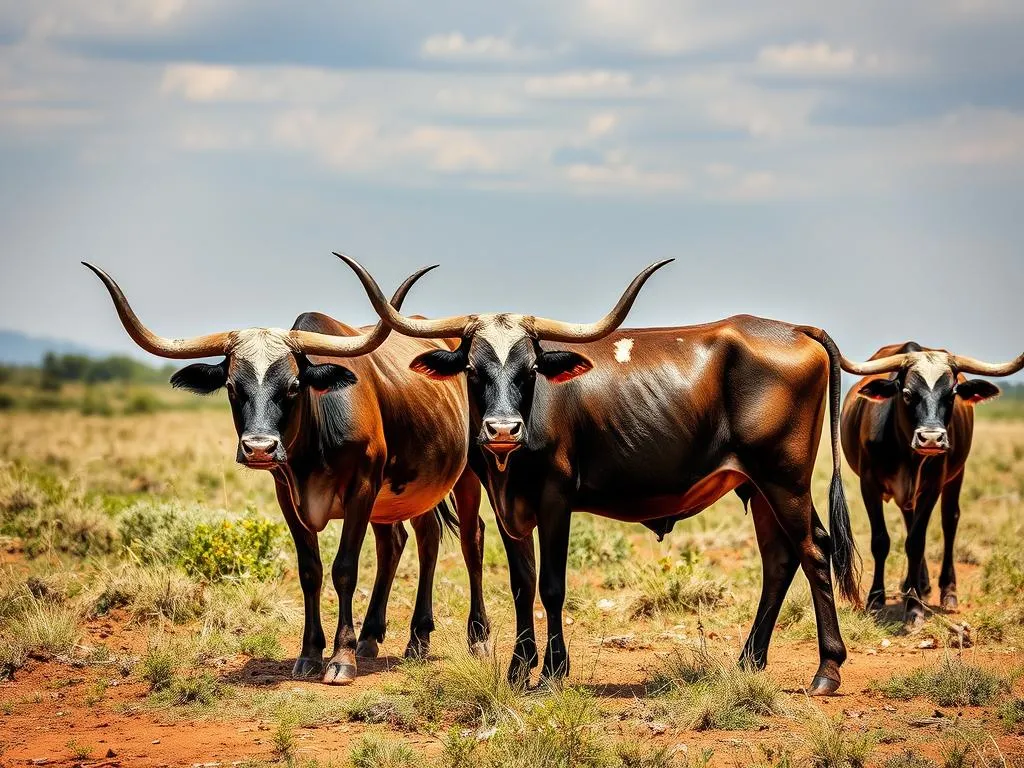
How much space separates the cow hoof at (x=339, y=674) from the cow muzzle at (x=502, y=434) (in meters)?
2.20

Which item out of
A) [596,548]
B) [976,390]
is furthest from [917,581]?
→ [596,548]

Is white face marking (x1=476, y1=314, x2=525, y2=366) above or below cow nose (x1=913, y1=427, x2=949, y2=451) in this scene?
above

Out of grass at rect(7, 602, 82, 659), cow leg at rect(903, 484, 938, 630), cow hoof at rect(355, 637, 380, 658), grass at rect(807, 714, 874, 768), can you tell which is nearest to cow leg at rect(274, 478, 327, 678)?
cow hoof at rect(355, 637, 380, 658)

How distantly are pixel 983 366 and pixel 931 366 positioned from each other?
1087 millimetres

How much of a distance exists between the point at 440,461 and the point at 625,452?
1.90 metres

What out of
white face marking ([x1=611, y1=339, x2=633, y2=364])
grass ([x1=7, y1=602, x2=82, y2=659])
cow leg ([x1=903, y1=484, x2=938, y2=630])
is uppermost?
white face marking ([x1=611, y1=339, x2=633, y2=364])

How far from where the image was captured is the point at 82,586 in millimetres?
12516

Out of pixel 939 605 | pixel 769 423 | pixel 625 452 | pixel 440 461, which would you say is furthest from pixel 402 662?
pixel 939 605

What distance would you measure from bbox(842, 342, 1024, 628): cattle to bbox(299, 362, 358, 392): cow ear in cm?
484

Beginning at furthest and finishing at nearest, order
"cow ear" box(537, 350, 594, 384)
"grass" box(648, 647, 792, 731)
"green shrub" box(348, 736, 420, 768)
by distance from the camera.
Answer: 1. "cow ear" box(537, 350, 594, 384)
2. "grass" box(648, 647, 792, 731)
3. "green shrub" box(348, 736, 420, 768)

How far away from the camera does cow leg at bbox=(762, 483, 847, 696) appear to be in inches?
384

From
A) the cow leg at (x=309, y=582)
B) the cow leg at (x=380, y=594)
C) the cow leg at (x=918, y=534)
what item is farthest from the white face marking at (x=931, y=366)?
the cow leg at (x=309, y=582)

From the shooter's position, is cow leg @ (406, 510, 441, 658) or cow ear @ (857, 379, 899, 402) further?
cow ear @ (857, 379, 899, 402)

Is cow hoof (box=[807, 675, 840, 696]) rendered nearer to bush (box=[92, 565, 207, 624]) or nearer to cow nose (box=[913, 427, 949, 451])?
cow nose (box=[913, 427, 949, 451])
